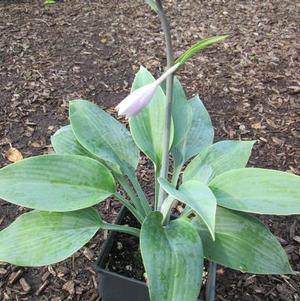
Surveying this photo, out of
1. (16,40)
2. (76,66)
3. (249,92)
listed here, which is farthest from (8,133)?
(249,92)

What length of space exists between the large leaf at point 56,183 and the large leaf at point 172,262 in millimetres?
197

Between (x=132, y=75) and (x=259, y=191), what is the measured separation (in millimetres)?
1757

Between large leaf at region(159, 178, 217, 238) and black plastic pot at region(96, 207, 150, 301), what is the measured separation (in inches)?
15.0

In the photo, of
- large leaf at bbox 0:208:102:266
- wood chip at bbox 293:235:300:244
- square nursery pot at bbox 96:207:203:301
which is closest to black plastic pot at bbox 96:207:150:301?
square nursery pot at bbox 96:207:203:301

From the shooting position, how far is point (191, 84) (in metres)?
2.78

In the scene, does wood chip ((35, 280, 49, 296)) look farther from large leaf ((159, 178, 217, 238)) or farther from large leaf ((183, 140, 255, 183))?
large leaf ((159, 178, 217, 238))

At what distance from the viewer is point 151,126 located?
1478mm

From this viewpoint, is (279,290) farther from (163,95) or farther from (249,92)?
(249,92)

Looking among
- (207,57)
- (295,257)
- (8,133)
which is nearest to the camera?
(295,257)

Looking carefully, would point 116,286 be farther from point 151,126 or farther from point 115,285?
point 151,126

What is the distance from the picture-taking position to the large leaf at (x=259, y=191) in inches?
46.9

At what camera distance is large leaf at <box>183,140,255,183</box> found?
56.1 inches

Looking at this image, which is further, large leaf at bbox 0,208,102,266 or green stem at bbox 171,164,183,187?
green stem at bbox 171,164,183,187

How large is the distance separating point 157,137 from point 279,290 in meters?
0.80
